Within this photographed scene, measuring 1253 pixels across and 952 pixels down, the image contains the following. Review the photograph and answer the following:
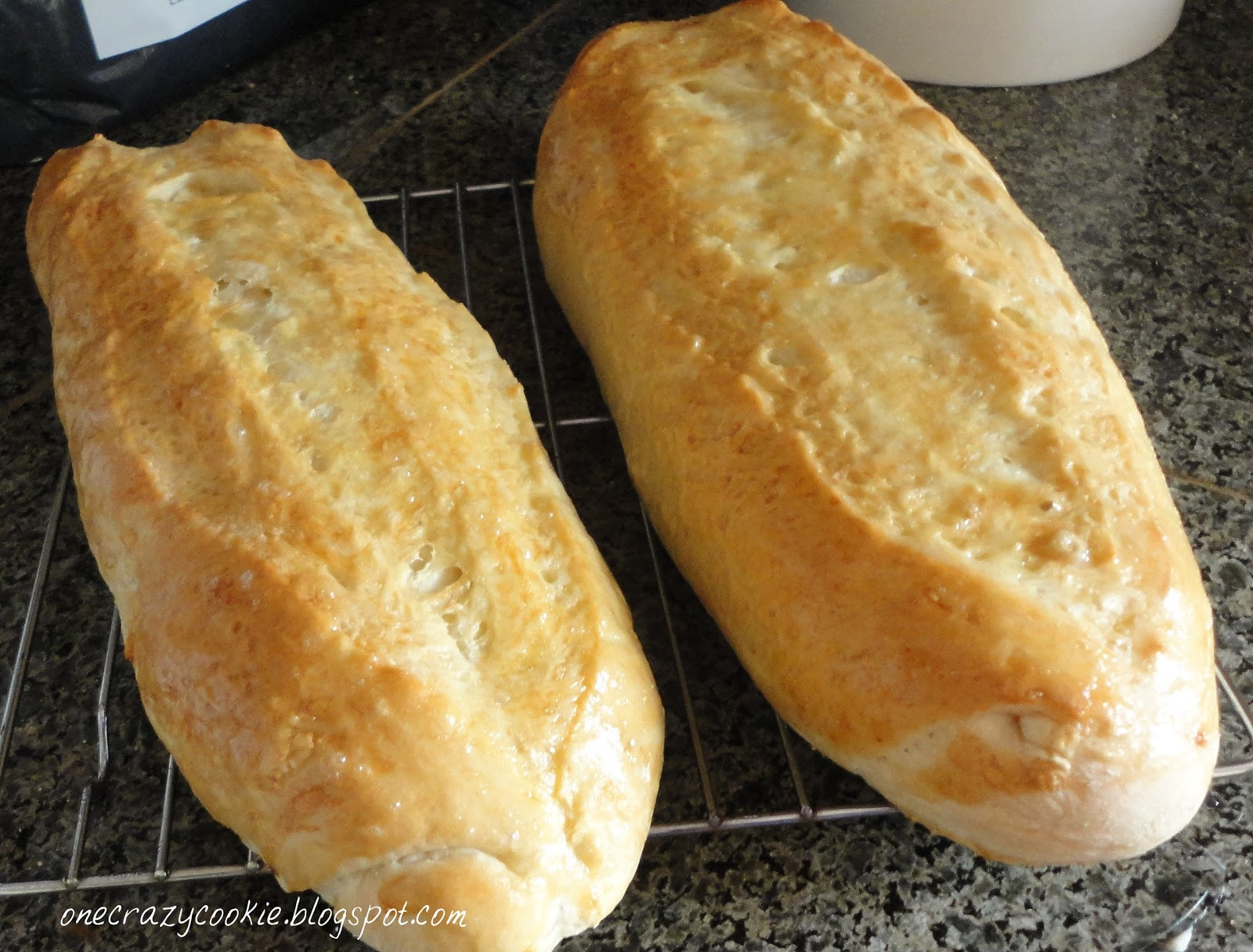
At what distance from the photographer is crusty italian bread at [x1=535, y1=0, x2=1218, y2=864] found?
77 centimetres

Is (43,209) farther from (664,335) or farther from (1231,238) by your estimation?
(1231,238)

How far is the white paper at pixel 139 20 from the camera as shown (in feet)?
4.25

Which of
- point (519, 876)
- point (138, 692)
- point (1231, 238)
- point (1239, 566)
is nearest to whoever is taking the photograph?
point (519, 876)

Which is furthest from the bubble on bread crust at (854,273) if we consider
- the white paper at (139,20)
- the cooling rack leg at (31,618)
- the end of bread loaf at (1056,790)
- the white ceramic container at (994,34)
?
the white paper at (139,20)

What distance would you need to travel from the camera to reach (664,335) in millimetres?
1019

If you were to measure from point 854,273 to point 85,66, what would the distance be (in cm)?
98

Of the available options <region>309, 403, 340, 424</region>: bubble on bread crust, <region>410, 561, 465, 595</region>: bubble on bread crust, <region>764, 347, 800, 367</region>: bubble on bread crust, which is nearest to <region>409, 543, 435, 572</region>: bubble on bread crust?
<region>410, 561, 465, 595</region>: bubble on bread crust

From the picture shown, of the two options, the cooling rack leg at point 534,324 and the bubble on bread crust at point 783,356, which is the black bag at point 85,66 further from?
the bubble on bread crust at point 783,356

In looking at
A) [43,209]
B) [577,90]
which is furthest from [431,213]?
[43,209]

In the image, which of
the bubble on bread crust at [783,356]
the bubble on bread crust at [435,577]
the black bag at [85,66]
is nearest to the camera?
the bubble on bread crust at [435,577]

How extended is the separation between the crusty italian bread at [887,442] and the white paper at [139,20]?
0.51 metres

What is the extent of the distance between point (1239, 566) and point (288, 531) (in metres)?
0.88

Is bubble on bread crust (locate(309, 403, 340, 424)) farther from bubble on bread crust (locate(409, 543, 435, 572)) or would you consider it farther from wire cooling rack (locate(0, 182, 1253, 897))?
wire cooling rack (locate(0, 182, 1253, 897))

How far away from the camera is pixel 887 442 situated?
888mm
